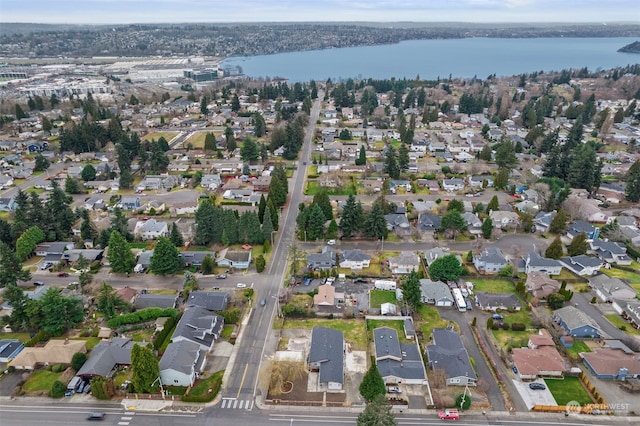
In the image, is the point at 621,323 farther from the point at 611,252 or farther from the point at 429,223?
the point at 429,223

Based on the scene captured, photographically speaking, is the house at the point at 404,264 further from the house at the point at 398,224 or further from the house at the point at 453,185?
the house at the point at 453,185

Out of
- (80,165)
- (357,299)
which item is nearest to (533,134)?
(357,299)

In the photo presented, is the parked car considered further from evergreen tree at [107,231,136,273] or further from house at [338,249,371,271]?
evergreen tree at [107,231,136,273]

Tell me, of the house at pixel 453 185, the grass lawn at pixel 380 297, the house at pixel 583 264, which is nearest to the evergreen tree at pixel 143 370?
the grass lawn at pixel 380 297

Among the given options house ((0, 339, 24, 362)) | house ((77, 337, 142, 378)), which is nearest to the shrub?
house ((77, 337, 142, 378))

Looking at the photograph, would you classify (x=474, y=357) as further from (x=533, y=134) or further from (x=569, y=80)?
(x=569, y=80)

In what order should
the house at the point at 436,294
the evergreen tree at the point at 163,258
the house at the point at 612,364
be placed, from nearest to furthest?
the house at the point at 612,364, the house at the point at 436,294, the evergreen tree at the point at 163,258

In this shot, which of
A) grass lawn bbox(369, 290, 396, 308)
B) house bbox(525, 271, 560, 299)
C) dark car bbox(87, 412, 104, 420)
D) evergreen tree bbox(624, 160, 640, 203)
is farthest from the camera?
evergreen tree bbox(624, 160, 640, 203)
